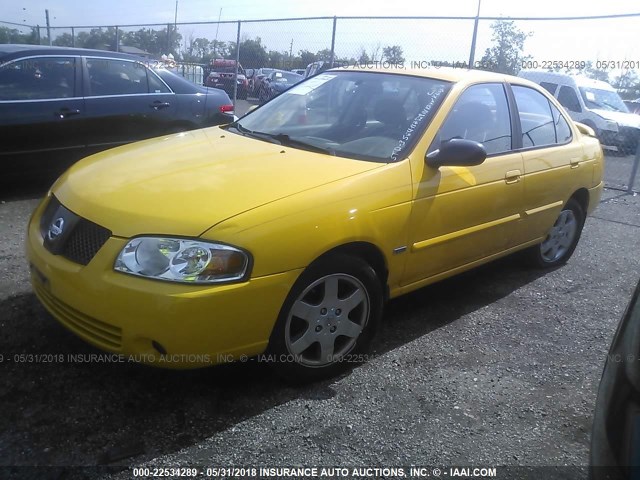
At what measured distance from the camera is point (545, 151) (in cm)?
436

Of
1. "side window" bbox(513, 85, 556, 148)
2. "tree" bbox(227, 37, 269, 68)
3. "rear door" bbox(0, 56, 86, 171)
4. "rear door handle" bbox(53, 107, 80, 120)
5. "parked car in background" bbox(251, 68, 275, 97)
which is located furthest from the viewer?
"parked car in background" bbox(251, 68, 275, 97)

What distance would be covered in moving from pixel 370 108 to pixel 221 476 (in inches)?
93.9

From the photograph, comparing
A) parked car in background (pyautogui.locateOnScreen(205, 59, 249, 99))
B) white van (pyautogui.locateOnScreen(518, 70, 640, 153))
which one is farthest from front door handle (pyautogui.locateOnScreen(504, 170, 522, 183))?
parked car in background (pyautogui.locateOnScreen(205, 59, 249, 99))

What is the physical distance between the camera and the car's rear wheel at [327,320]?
8.98ft

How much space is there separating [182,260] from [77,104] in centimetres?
415

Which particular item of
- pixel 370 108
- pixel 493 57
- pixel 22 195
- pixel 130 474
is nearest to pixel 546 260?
pixel 370 108

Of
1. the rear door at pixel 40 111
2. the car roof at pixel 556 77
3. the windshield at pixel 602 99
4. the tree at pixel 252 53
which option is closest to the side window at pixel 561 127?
the rear door at pixel 40 111

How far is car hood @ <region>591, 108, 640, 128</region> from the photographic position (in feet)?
44.2

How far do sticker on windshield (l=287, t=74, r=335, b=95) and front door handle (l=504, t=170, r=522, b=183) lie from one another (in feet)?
4.64

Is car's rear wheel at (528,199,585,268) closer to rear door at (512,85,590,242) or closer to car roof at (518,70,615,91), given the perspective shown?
rear door at (512,85,590,242)

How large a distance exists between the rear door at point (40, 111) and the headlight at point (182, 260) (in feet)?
12.3

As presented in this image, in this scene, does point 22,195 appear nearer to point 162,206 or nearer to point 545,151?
point 162,206

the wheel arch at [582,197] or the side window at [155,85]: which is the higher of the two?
the side window at [155,85]

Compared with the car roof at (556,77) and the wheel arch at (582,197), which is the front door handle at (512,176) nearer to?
the wheel arch at (582,197)
